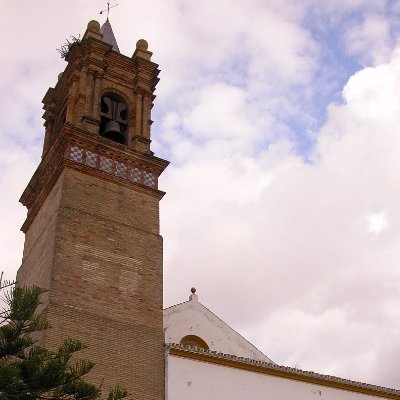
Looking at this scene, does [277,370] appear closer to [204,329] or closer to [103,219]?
[204,329]

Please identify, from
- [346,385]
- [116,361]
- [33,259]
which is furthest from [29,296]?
[346,385]

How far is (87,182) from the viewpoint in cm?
1465

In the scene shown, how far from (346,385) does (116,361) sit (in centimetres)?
546

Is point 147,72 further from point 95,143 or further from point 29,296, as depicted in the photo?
point 29,296

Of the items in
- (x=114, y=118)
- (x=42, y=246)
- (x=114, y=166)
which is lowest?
(x=42, y=246)

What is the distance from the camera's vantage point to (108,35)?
19203 mm

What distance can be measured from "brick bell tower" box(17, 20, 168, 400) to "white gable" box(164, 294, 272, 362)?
2.79m

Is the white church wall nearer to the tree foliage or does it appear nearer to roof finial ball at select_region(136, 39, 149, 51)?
the tree foliage

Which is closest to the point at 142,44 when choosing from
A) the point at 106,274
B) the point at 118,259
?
the point at 118,259

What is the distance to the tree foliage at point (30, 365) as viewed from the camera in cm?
912

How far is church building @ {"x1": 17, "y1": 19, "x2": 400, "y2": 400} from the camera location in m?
12.7

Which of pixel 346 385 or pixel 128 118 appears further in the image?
pixel 128 118

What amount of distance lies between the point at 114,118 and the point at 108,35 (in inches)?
137

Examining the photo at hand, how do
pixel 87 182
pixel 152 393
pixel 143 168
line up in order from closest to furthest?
pixel 152 393 < pixel 87 182 < pixel 143 168
